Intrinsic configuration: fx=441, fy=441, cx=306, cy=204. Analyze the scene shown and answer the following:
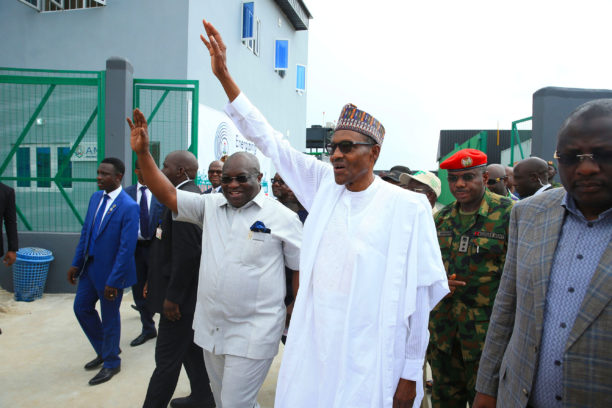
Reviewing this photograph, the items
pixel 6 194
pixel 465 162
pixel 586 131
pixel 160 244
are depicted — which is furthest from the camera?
pixel 6 194

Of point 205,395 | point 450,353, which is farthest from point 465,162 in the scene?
point 205,395

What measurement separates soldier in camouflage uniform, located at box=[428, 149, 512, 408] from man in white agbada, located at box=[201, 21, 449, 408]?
0.95 meters

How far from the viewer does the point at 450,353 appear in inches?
122

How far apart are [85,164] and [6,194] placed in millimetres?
2271

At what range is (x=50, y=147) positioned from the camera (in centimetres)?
766

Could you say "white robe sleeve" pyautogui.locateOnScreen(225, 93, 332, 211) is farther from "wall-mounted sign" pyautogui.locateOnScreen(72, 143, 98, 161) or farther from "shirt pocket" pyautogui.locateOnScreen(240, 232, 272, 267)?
"wall-mounted sign" pyautogui.locateOnScreen(72, 143, 98, 161)

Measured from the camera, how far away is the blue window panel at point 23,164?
7586 millimetres

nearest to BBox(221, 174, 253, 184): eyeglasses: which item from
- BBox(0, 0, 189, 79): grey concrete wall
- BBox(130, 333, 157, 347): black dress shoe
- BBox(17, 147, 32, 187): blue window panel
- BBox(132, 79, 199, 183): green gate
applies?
BBox(130, 333, 157, 347): black dress shoe

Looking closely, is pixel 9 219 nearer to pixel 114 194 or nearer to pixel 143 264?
pixel 143 264

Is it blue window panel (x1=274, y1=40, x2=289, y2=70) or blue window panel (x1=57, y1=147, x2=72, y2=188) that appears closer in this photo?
blue window panel (x1=57, y1=147, x2=72, y2=188)

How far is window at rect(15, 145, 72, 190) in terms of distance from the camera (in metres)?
7.59

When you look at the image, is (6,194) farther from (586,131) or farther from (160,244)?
(586,131)

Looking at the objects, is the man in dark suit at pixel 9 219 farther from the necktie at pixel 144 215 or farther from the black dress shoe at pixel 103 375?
the black dress shoe at pixel 103 375

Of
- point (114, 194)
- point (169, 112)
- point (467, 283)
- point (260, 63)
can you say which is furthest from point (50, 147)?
point (260, 63)
